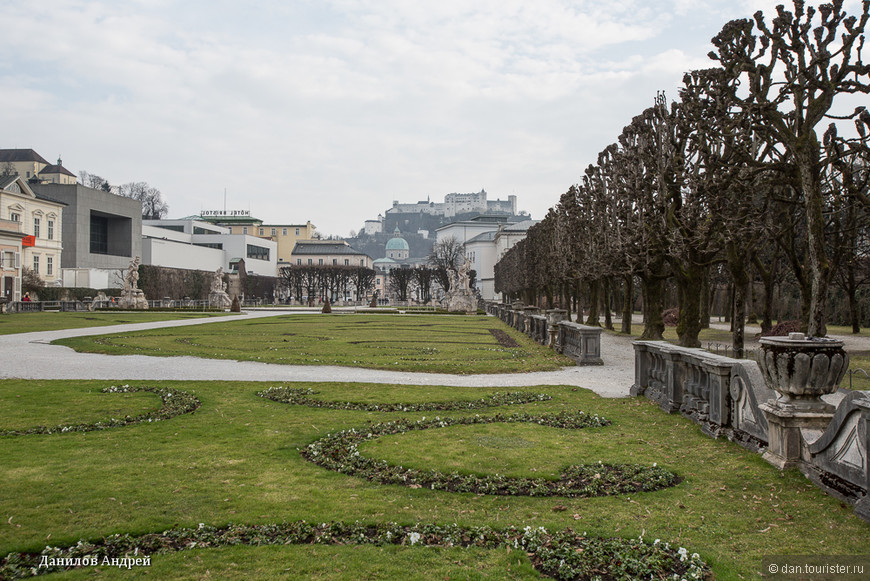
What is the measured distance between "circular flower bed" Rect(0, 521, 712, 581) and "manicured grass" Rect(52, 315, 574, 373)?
10.9 meters

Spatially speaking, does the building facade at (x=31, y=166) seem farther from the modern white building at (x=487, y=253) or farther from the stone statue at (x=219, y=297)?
the modern white building at (x=487, y=253)

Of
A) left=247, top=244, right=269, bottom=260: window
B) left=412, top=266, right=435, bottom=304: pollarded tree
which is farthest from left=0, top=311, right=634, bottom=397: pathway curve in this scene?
left=247, top=244, right=269, bottom=260: window

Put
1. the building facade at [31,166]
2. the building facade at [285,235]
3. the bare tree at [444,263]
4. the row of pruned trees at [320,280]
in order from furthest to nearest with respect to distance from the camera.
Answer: the building facade at [285,235] → the building facade at [31,166] → the bare tree at [444,263] → the row of pruned trees at [320,280]

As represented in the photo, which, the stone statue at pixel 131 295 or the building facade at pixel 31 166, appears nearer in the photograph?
the stone statue at pixel 131 295

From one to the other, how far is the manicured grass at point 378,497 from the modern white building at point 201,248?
76.9 m

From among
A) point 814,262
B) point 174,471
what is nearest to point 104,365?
point 174,471

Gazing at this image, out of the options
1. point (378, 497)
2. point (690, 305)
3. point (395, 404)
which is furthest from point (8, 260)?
point (378, 497)

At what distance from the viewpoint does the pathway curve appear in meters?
14.0

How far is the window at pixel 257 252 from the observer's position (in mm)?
104188

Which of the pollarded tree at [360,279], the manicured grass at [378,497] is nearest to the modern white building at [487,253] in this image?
the pollarded tree at [360,279]

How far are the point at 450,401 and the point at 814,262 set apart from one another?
31.8 feet

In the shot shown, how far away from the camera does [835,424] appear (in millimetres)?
5648

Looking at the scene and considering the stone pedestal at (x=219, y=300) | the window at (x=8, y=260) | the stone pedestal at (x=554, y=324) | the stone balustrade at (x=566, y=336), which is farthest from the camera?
the stone pedestal at (x=219, y=300)

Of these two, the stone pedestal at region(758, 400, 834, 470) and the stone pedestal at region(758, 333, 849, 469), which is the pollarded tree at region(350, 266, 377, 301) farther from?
the stone pedestal at region(758, 333, 849, 469)
